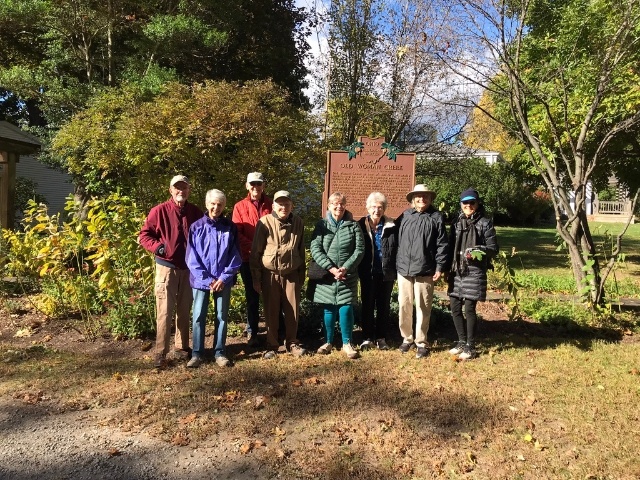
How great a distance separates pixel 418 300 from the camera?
4.76 metres

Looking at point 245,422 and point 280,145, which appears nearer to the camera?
point 245,422

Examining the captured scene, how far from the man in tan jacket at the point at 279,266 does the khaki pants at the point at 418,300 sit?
100 centimetres

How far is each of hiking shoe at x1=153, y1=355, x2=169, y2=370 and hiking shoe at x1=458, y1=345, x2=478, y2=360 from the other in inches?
107

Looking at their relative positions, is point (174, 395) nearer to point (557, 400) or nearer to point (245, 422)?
point (245, 422)

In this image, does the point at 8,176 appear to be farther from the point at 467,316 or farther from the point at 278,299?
the point at 467,316

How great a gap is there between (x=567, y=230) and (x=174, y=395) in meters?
4.85

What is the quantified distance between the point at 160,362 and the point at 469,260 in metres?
2.97

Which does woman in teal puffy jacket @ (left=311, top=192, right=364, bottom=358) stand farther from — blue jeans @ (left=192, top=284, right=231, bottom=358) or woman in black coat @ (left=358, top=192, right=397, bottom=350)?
blue jeans @ (left=192, top=284, right=231, bottom=358)

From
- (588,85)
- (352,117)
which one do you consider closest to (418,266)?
(588,85)

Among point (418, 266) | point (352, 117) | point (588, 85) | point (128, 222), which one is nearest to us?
point (418, 266)

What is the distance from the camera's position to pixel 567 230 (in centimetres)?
607

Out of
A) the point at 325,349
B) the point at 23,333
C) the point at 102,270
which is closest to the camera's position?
the point at 325,349

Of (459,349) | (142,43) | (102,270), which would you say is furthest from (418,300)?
(142,43)

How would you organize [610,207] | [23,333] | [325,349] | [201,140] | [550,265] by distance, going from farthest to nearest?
1. [610,207]
2. [550,265]
3. [201,140]
4. [23,333]
5. [325,349]
